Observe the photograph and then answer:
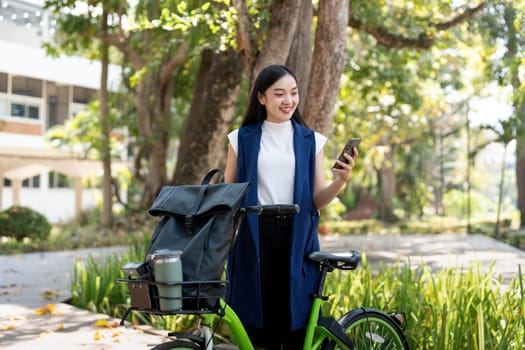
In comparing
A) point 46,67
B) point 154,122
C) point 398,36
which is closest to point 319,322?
point 398,36

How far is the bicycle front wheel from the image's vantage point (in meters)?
3.61

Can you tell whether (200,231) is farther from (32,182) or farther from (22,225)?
(32,182)

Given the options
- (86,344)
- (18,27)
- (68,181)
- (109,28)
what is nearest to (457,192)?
(68,181)

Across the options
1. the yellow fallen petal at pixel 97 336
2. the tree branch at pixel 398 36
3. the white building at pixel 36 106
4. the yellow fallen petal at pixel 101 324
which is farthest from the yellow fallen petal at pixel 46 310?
the white building at pixel 36 106

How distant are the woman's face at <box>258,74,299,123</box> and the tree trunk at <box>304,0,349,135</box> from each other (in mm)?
2774

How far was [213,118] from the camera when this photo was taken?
10602 millimetres

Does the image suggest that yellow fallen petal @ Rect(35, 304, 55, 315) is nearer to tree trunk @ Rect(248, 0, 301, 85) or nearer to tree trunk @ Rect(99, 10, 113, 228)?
tree trunk @ Rect(248, 0, 301, 85)

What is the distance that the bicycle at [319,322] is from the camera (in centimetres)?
271

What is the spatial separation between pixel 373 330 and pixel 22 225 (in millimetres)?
13522

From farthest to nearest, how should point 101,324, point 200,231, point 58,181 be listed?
point 58,181
point 101,324
point 200,231

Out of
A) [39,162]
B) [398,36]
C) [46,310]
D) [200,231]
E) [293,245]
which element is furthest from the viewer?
[39,162]

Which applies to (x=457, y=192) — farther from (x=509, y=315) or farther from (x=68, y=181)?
(x=509, y=315)

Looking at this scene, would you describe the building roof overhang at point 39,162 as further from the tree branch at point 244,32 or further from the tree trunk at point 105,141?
the tree branch at point 244,32

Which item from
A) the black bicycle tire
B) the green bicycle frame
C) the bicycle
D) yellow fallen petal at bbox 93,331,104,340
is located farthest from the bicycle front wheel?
yellow fallen petal at bbox 93,331,104,340
